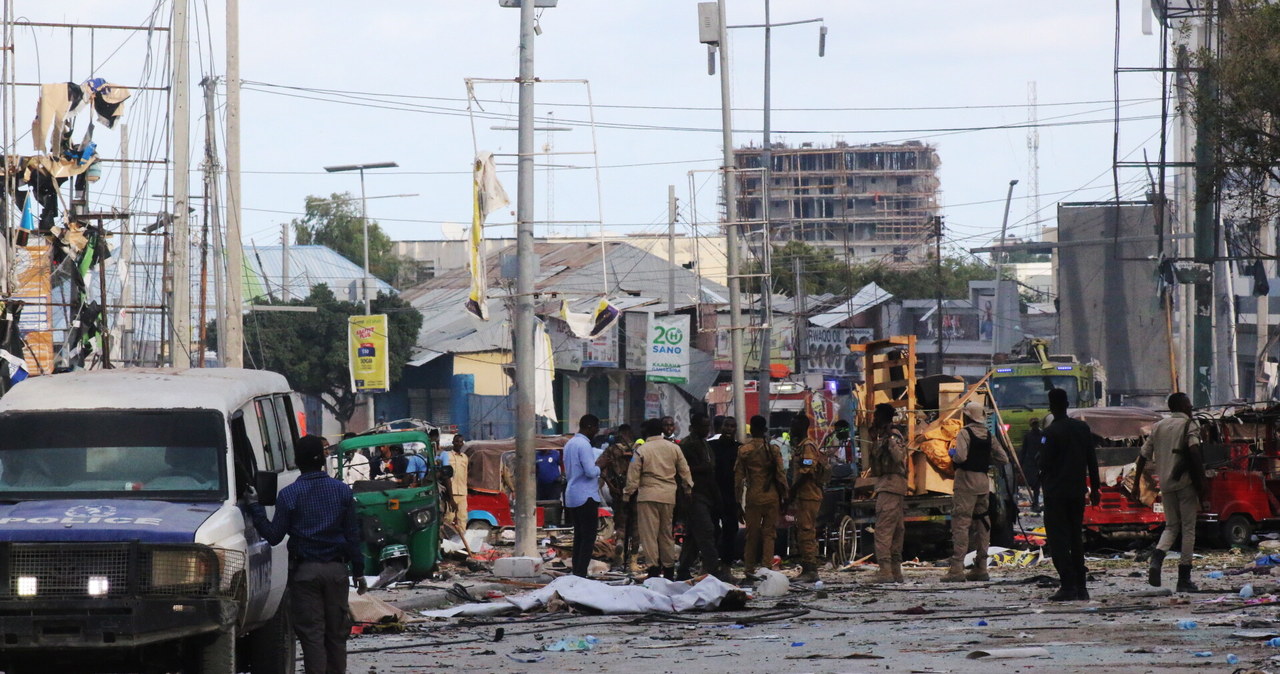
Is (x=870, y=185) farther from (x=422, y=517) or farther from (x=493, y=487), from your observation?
(x=422, y=517)

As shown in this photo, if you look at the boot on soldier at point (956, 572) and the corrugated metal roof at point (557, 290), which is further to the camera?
the corrugated metal roof at point (557, 290)

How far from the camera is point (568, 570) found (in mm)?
18719

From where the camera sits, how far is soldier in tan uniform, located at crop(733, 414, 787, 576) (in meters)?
17.0

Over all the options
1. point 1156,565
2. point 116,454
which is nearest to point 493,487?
point 1156,565

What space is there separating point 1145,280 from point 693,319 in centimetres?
1946

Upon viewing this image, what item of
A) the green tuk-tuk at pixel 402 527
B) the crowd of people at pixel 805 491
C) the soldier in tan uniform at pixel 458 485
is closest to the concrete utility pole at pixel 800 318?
the soldier in tan uniform at pixel 458 485

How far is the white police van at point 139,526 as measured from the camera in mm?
8266

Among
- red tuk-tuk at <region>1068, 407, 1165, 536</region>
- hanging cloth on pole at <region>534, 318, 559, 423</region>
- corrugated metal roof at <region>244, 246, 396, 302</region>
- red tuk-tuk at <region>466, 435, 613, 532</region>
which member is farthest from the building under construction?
red tuk-tuk at <region>1068, 407, 1165, 536</region>

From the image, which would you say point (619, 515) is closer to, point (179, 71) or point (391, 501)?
point (391, 501)

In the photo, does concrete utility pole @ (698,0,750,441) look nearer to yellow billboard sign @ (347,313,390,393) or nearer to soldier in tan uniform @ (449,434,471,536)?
soldier in tan uniform @ (449,434,471,536)

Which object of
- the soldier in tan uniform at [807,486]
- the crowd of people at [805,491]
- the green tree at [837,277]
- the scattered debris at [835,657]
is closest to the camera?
the scattered debris at [835,657]

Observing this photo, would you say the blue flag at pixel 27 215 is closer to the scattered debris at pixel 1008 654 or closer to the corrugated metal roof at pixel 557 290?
the scattered debris at pixel 1008 654

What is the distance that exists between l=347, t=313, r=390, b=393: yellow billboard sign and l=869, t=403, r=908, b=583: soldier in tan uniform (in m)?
31.9

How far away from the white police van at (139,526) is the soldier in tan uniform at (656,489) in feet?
19.4
